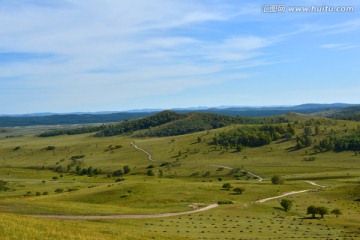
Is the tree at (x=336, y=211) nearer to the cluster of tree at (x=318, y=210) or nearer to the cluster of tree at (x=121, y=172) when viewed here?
the cluster of tree at (x=318, y=210)

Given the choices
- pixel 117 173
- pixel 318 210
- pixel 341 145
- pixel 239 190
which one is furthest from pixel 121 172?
pixel 318 210

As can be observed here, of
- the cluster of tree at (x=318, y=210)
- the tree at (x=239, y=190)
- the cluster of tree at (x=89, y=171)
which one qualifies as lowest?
the cluster of tree at (x=89, y=171)

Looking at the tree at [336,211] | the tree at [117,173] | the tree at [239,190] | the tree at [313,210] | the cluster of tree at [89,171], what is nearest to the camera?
the tree at [313,210]

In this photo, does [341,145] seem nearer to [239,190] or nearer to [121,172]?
[121,172]

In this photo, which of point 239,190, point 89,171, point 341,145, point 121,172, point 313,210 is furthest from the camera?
point 89,171

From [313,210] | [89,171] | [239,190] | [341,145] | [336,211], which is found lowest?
[89,171]

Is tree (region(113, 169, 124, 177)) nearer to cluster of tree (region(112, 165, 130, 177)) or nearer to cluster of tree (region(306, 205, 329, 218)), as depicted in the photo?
cluster of tree (region(112, 165, 130, 177))

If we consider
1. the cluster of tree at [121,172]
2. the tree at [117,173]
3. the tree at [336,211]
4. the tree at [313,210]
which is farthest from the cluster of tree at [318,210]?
the tree at [117,173]

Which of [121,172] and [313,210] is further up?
[313,210]

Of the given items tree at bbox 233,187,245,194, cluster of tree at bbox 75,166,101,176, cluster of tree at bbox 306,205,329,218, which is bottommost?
cluster of tree at bbox 75,166,101,176

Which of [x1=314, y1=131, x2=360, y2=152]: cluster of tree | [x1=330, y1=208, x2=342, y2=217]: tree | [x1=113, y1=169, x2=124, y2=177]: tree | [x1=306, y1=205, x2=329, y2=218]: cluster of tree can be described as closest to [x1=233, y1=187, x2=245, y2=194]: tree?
[x1=306, y1=205, x2=329, y2=218]: cluster of tree

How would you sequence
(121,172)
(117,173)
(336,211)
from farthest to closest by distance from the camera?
(121,172) < (117,173) < (336,211)

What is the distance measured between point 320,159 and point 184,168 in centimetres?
6138

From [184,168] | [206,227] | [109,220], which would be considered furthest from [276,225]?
[184,168]
